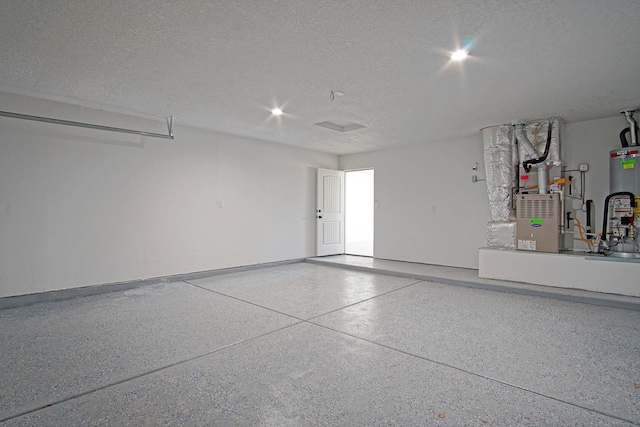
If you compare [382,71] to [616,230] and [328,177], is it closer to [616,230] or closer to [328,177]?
[616,230]

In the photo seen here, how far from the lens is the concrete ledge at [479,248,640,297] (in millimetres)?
3662

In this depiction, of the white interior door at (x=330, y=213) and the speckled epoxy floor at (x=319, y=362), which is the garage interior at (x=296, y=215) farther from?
the white interior door at (x=330, y=213)

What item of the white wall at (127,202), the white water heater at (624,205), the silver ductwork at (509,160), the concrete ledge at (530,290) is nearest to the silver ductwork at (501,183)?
the silver ductwork at (509,160)

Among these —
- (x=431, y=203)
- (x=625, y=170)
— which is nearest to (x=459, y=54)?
(x=625, y=170)

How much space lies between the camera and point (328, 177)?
7098mm

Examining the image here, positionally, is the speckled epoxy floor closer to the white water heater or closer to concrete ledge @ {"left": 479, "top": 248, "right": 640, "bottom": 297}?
concrete ledge @ {"left": 479, "top": 248, "right": 640, "bottom": 297}

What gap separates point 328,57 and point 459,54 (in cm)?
111

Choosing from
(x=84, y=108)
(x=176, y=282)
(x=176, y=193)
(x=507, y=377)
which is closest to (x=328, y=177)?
(x=176, y=193)

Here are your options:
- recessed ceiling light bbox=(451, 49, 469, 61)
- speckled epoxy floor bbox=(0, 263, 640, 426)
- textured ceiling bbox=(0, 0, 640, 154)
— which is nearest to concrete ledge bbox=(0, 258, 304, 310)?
speckled epoxy floor bbox=(0, 263, 640, 426)

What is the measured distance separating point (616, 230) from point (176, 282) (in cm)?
594

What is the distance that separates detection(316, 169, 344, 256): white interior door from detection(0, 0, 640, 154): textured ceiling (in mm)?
2624

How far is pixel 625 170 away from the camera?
12.8 feet

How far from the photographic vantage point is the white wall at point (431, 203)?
552 cm

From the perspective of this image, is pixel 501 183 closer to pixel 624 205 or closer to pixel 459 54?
pixel 624 205
